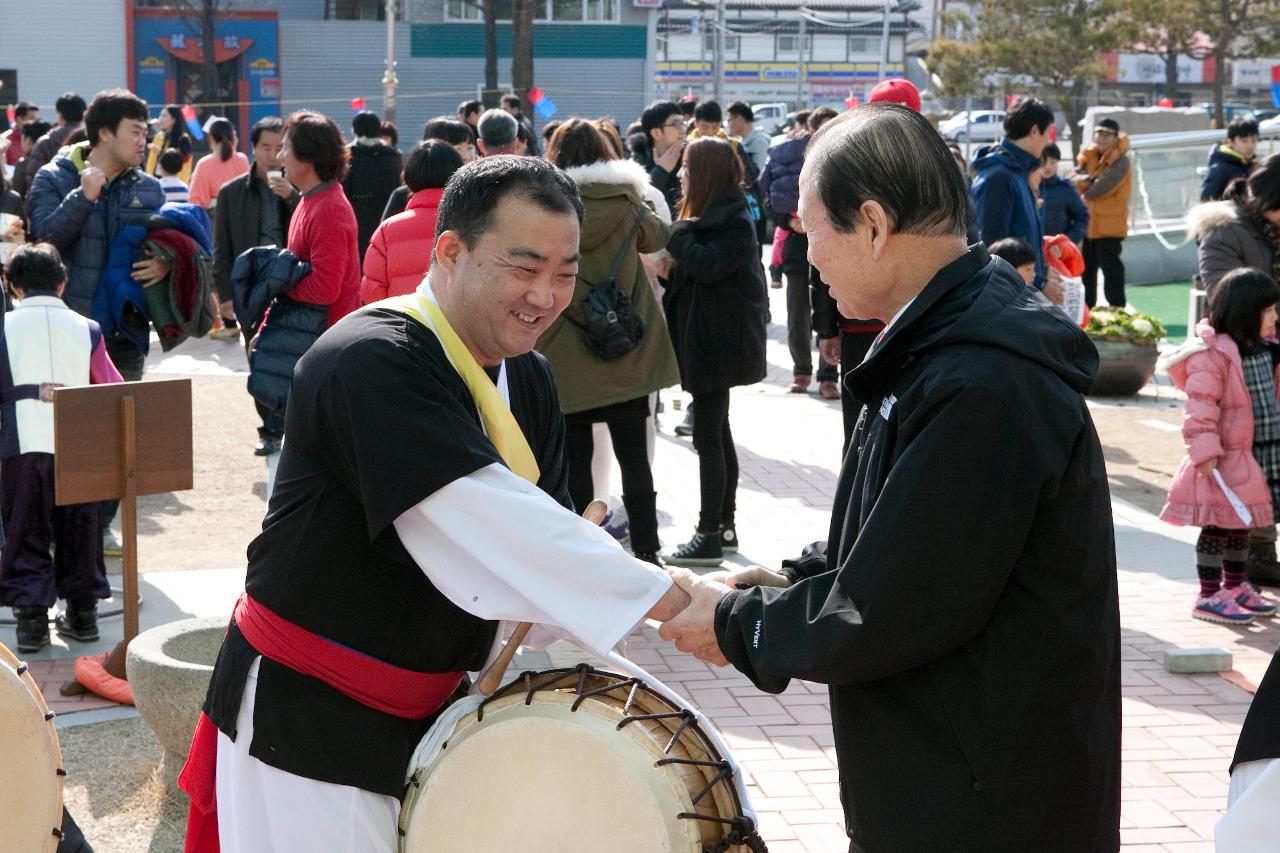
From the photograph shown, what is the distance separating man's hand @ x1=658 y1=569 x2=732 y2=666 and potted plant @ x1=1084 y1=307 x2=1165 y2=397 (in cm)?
921

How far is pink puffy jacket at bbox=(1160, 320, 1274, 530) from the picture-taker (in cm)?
638

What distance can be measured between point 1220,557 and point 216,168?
432 inches

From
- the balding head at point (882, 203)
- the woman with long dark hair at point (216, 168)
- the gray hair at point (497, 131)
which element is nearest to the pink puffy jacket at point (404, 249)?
the gray hair at point (497, 131)

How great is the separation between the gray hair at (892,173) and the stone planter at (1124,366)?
9.23 m

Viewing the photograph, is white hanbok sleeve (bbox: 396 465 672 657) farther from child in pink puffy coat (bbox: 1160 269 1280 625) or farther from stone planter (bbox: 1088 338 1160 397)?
stone planter (bbox: 1088 338 1160 397)

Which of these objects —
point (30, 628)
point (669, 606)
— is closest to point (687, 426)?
point (30, 628)

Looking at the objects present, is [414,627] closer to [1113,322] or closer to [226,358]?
[1113,322]

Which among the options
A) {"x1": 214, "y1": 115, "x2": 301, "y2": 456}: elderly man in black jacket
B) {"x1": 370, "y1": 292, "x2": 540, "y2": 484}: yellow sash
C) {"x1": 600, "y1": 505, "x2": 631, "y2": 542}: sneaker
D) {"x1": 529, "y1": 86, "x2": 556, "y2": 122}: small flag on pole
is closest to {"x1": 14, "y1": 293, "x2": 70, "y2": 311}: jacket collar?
{"x1": 600, "y1": 505, "x2": 631, "y2": 542}: sneaker

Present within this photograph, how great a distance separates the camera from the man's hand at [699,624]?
2.47 metres

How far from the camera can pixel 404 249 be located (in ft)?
20.9

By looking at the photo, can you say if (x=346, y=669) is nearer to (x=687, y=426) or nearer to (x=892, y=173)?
(x=892, y=173)

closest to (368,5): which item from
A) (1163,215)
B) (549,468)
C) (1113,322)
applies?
(1163,215)

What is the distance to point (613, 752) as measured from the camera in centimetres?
241

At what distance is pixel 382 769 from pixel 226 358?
36.2ft
